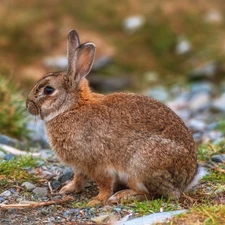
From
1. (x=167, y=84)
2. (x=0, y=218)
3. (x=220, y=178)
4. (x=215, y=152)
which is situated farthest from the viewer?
(x=167, y=84)

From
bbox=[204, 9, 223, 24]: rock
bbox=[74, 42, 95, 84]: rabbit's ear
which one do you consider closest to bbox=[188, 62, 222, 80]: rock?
bbox=[204, 9, 223, 24]: rock

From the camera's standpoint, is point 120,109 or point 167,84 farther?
point 167,84

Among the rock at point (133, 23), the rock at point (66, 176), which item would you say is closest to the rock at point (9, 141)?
the rock at point (66, 176)

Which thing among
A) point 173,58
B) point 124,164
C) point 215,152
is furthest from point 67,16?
point 124,164

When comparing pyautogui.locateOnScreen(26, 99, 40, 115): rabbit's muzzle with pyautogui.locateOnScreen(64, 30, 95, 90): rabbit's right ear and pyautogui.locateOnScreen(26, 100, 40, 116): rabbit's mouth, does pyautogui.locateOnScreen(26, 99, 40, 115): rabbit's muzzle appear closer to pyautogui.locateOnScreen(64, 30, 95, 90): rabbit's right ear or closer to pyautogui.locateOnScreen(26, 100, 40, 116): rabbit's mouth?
pyautogui.locateOnScreen(26, 100, 40, 116): rabbit's mouth

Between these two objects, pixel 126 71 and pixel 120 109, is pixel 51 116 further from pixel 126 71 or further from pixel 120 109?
pixel 126 71

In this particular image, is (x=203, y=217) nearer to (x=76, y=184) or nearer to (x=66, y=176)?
(x=76, y=184)

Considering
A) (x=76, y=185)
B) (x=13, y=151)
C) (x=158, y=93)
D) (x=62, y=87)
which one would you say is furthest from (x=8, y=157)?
(x=158, y=93)
